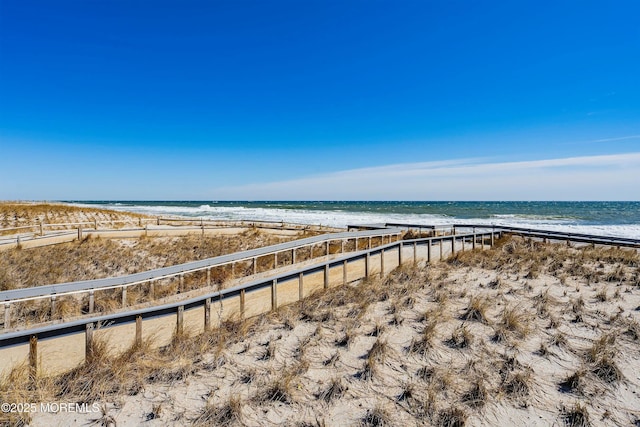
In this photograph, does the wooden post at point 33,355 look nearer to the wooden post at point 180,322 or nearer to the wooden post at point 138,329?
the wooden post at point 138,329

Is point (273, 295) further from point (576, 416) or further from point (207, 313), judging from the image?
point (576, 416)

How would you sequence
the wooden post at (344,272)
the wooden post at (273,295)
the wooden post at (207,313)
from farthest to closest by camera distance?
the wooden post at (344,272) → the wooden post at (273,295) → the wooden post at (207,313)

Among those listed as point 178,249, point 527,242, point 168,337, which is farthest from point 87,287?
point 527,242

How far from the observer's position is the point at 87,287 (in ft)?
19.3

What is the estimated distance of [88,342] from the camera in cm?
459

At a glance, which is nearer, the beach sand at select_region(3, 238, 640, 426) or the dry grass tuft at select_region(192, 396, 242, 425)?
the dry grass tuft at select_region(192, 396, 242, 425)

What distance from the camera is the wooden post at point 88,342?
4576 millimetres

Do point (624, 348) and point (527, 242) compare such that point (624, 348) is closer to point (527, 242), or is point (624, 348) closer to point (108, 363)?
point (108, 363)

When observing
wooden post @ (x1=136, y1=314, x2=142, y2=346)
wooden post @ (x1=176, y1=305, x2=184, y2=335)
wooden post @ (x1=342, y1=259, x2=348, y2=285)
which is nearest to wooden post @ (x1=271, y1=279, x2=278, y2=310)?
wooden post @ (x1=176, y1=305, x2=184, y2=335)

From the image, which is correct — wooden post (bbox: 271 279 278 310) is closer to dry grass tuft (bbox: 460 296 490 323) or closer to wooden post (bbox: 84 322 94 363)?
wooden post (bbox: 84 322 94 363)

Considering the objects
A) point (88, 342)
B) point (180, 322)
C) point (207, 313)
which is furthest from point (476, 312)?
point (88, 342)

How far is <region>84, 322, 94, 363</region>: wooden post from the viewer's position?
180 inches

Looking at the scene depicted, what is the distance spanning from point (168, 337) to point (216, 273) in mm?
5614

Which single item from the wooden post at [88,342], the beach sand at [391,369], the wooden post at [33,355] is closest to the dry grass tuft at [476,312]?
the beach sand at [391,369]
